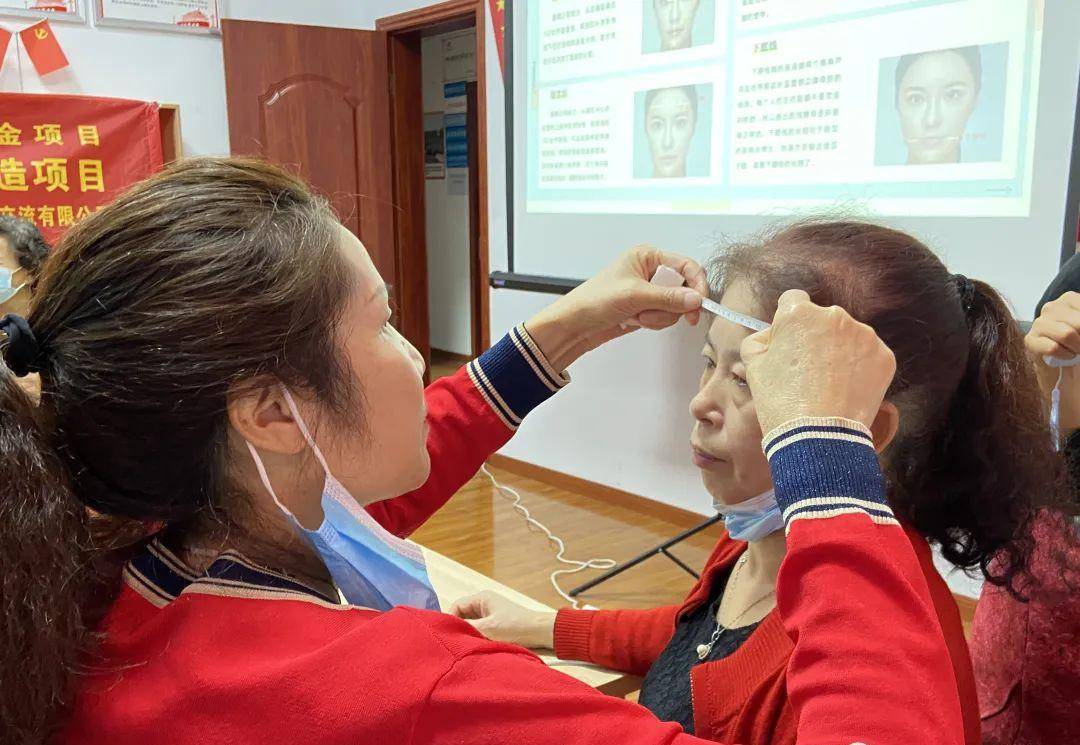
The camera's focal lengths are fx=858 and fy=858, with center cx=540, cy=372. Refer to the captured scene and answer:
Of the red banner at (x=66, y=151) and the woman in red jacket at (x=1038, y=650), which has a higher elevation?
the red banner at (x=66, y=151)

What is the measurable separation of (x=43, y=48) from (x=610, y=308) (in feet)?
12.2

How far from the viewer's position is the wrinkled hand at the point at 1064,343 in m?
1.33

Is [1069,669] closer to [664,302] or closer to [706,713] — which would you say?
[706,713]

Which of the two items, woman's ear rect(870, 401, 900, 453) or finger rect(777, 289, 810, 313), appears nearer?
finger rect(777, 289, 810, 313)

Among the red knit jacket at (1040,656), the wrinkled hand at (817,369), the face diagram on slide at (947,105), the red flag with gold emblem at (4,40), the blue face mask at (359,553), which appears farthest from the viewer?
the red flag with gold emblem at (4,40)

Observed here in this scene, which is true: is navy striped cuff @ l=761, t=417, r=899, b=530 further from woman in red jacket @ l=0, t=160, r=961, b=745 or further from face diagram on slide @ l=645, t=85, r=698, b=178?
face diagram on slide @ l=645, t=85, r=698, b=178

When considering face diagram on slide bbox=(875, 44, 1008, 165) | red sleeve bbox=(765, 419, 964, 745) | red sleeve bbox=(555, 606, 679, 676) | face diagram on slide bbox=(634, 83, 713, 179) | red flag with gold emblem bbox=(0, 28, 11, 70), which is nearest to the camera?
red sleeve bbox=(765, 419, 964, 745)

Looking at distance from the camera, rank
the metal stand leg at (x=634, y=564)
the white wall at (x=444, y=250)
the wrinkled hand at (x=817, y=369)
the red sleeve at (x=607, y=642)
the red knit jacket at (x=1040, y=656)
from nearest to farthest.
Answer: the wrinkled hand at (x=817, y=369) < the red knit jacket at (x=1040, y=656) < the red sleeve at (x=607, y=642) < the metal stand leg at (x=634, y=564) < the white wall at (x=444, y=250)

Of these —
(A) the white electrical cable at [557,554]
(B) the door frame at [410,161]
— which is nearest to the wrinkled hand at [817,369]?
(A) the white electrical cable at [557,554]

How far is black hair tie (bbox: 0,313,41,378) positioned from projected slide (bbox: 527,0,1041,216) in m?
2.13

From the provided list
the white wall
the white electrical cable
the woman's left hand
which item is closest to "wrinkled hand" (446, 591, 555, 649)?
the woman's left hand

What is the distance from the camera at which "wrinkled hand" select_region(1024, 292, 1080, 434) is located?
133 centimetres

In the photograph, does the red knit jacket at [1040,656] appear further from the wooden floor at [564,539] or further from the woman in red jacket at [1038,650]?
the wooden floor at [564,539]

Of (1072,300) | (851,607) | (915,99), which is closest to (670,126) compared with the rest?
(915,99)
